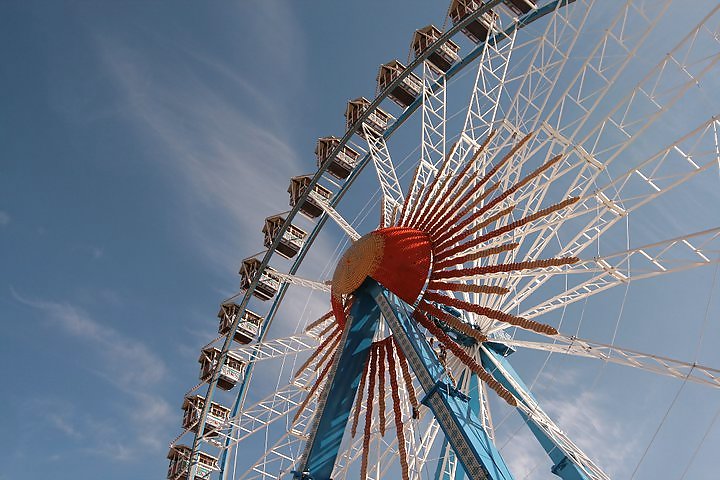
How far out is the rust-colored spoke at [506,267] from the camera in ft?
30.9

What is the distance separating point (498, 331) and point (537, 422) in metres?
2.83

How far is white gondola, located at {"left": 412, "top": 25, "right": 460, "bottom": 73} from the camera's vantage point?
17.6 metres

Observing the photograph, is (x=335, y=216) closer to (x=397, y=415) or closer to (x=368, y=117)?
(x=368, y=117)

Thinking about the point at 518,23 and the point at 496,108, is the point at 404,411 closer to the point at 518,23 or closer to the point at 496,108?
the point at 496,108

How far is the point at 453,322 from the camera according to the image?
391 inches

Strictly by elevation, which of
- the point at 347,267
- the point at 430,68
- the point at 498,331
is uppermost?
the point at 430,68

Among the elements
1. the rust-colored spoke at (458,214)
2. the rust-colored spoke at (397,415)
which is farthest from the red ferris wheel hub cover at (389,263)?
the rust-colored spoke at (397,415)

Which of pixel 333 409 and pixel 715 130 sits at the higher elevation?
pixel 715 130

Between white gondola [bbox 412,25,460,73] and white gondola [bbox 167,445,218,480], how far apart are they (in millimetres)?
14308

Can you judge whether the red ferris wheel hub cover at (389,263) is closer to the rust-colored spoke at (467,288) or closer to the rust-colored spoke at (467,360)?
the rust-colored spoke at (467,288)

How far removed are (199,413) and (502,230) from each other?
1432 cm

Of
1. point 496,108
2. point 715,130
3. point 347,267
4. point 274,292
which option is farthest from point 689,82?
point 274,292

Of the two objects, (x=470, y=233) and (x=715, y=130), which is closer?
(x=715, y=130)

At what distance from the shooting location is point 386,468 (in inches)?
502
